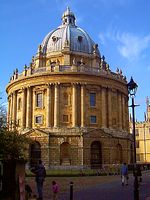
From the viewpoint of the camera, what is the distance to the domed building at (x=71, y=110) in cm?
6025

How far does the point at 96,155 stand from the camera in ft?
201

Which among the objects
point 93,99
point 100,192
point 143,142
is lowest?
point 100,192

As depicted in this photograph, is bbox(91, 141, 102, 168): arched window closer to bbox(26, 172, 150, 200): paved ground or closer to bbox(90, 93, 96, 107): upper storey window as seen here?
bbox(90, 93, 96, 107): upper storey window

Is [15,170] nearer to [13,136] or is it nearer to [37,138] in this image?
[13,136]

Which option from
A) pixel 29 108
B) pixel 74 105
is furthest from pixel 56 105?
pixel 29 108

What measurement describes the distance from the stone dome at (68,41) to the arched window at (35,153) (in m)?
19.4

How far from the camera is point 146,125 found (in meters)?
110

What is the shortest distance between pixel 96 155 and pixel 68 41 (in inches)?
904

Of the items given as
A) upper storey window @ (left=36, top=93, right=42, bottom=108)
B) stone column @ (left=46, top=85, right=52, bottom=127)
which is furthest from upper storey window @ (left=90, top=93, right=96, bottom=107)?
upper storey window @ (left=36, top=93, right=42, bottom=108)

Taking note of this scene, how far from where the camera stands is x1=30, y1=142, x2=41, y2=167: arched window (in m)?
60.9

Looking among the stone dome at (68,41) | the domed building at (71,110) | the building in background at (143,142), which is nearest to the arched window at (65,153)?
the domed building at (71,110)

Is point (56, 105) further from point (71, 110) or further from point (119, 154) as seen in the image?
point (119, 154)

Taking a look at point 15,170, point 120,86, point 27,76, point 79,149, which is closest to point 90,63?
point 120,86

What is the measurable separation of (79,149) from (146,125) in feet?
177
